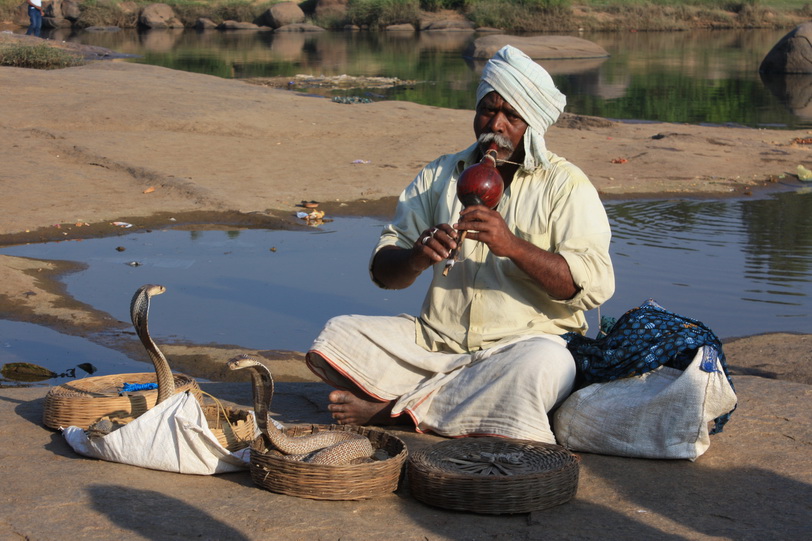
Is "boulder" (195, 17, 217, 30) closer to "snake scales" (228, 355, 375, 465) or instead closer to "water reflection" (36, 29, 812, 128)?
"water reflection" (36, 29, 812, 128)

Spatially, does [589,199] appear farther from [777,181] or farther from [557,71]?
[557,71]

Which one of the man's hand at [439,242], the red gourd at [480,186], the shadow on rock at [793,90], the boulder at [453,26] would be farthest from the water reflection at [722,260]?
the boulder at [453,26]

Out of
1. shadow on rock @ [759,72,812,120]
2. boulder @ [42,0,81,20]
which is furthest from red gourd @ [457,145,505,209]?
boulder @ [42,0,81,20]

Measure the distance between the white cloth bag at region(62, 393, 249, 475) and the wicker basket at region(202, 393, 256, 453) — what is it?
0.39ft

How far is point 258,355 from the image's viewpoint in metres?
5.22

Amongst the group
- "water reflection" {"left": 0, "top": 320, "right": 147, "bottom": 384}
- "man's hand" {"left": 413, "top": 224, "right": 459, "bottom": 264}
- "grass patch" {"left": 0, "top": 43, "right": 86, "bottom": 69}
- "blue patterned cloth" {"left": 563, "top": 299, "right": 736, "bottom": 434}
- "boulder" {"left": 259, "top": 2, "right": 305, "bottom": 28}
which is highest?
"boulder" {"left": 259, "top": 2, "right": 305, "bottom": 28}

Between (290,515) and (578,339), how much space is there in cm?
135

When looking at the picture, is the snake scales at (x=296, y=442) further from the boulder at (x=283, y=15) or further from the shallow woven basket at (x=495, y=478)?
the boulder at (x=283, y=15)

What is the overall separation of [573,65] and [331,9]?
71.7 ft

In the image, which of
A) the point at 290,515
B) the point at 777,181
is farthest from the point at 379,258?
the point at 777,181

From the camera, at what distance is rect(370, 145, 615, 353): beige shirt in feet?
11.7

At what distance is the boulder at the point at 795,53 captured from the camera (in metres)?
22.6

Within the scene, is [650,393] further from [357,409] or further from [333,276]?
[333,276]

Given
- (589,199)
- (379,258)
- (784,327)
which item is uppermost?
(589,199)
